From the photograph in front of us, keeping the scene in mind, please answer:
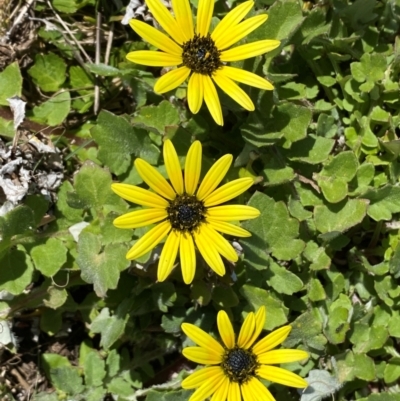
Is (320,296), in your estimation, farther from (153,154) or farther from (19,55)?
(19,55)

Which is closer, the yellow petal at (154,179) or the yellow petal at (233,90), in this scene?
the yellow petal at (154,179)

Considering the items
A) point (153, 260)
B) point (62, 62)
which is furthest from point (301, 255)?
point (62, 62)

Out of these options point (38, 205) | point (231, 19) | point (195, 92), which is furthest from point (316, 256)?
point (38, 205)

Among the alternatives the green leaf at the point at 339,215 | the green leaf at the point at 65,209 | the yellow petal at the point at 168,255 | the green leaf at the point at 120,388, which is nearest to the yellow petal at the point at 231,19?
the yellow petal at the point at 168,255

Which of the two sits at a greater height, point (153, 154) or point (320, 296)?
point (153, 154)

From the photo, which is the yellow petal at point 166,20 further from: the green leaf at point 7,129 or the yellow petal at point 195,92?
the green leaf at point 7,129

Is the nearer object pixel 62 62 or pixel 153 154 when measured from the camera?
pixel 153 154

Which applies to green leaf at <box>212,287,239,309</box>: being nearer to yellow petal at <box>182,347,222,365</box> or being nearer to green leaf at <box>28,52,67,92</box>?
yellow petal at <box>182,347,222,365</box>
